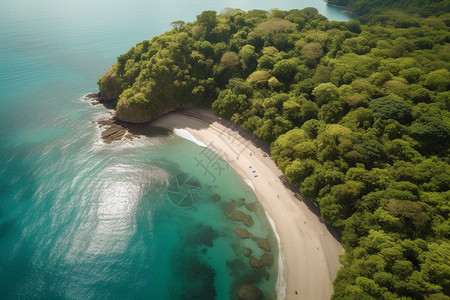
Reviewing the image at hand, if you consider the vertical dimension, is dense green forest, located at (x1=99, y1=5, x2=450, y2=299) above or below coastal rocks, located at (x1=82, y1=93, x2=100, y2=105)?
above

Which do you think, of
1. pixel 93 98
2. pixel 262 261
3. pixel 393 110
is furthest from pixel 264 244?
pixel 93 98

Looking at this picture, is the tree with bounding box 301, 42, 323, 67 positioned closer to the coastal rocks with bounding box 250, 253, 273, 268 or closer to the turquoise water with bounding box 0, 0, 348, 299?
the turquoise water with bounding box 0, 0, 348, 299

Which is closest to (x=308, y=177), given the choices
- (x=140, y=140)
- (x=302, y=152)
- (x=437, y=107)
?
(x=302, y=152)

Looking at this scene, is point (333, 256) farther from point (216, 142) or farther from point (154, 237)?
point (216, 142)

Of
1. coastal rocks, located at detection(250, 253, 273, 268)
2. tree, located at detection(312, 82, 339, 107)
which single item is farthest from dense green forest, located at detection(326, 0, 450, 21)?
coastal rocks, located at detection(250, 253, 273, 268)

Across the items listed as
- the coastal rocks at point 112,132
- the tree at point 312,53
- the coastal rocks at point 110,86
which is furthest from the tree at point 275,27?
the coastal rocks at point 112,132

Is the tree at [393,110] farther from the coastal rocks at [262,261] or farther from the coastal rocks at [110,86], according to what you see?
the coastal rocks at [110,86]
